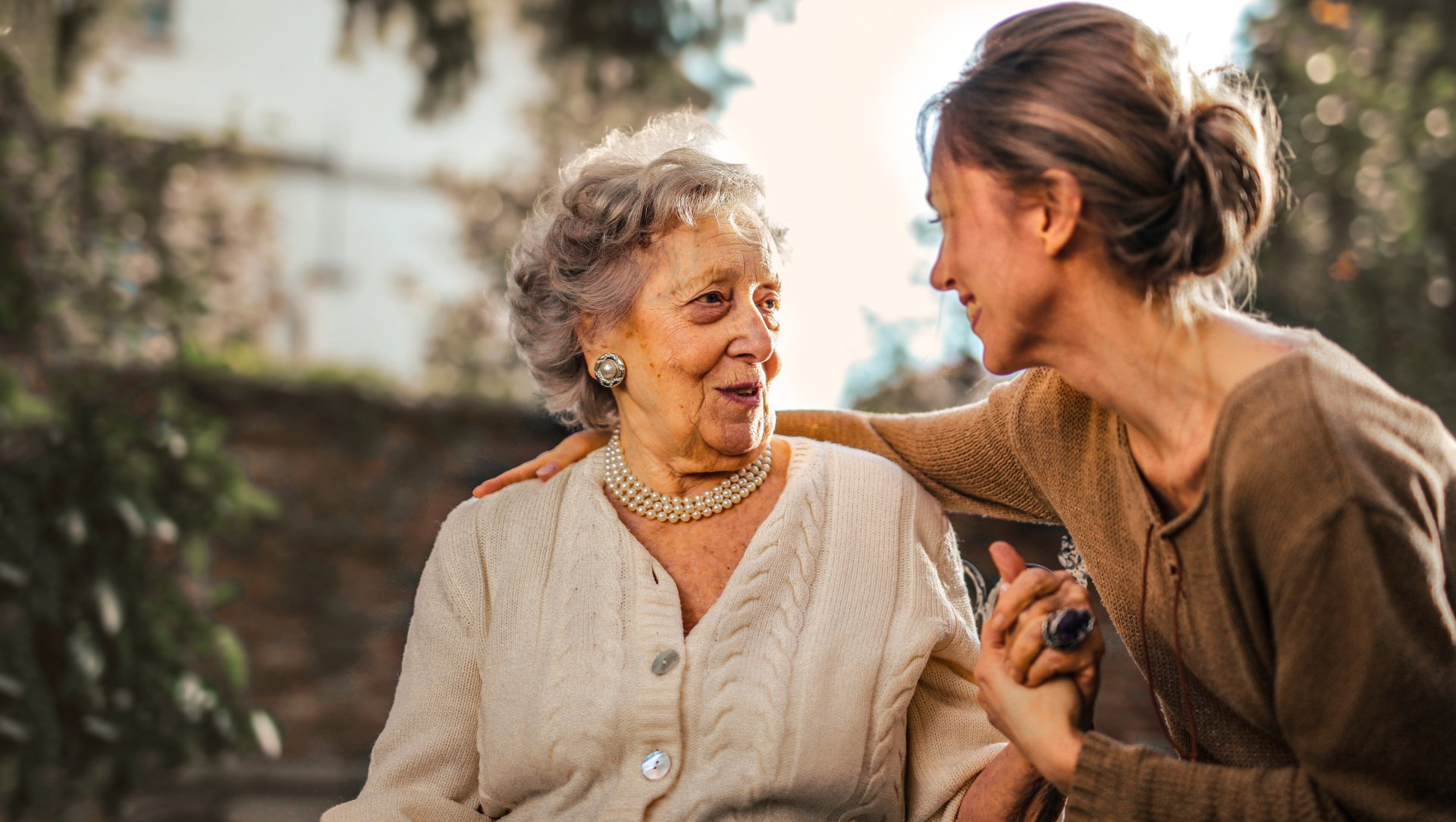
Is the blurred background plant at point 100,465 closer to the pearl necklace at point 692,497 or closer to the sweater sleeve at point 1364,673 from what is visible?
the pearl necklace at point 692,497

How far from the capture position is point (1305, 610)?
151 cm

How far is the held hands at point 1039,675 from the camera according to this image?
173cm

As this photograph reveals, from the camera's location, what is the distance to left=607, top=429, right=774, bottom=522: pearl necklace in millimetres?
2281

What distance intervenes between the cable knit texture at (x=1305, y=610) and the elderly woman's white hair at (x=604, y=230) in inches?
33.3

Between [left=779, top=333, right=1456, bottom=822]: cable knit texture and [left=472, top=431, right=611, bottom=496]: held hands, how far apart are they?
1066 mm

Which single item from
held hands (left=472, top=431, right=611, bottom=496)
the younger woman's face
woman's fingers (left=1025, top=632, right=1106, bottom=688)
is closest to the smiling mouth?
held hands (left=472, top=431, right=611, bottom=496)

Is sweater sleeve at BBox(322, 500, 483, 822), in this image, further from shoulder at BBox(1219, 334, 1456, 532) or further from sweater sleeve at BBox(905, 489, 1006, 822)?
shoulder at BBox(1219, 334, 1456, 532)

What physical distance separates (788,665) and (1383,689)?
91cm

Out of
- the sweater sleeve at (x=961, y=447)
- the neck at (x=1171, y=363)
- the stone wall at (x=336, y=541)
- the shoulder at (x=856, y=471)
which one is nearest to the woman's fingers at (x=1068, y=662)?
the neck at (x=1171, y=363)

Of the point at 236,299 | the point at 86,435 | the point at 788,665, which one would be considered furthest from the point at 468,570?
the point at 236,299

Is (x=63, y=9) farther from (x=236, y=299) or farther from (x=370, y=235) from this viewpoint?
(x=370, y=235)

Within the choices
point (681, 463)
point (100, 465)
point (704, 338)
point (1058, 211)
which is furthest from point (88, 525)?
point (1058, 211)

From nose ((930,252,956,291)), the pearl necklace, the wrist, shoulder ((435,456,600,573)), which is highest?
nose ((930,252,956,291))

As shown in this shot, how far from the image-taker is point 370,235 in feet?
35.0
